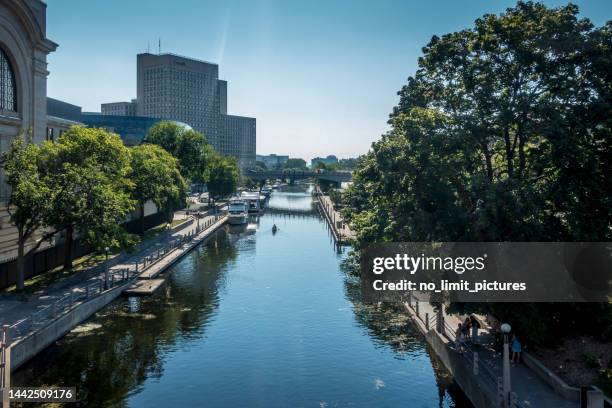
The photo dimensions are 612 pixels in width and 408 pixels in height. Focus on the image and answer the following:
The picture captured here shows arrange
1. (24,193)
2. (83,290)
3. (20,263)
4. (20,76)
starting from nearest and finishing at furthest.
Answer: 1. (24,193)
2. (20,263)
3. (83,290)
4. (20,76)

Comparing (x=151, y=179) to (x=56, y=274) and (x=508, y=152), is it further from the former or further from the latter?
(x=508, y=152)

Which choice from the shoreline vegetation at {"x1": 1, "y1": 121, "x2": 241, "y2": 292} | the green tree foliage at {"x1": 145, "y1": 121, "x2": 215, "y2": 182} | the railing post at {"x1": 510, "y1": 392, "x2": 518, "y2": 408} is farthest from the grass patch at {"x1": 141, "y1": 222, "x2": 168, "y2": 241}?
the railing post at {"x1": 510, "y1": 392, "x2": 518, "y2": 408}

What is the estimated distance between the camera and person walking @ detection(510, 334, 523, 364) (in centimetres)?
2744

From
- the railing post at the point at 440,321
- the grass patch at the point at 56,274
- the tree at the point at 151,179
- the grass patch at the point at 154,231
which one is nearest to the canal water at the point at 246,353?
the railing post at the point at 440,321

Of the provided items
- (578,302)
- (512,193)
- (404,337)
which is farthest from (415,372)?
(512,193)

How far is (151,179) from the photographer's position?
64.8 m

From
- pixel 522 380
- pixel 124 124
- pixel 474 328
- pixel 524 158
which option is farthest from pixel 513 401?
pixel 124 124

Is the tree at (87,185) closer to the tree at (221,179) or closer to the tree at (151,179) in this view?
the tree at (151,179)

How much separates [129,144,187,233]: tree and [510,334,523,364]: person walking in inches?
1700

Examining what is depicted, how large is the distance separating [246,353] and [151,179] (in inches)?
1440

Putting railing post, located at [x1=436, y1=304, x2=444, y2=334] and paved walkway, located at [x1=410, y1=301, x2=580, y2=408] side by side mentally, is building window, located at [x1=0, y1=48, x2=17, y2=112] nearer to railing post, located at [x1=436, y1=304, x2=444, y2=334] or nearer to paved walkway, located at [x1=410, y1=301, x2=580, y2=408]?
railing post, located at [x1=436, y1=304, x2=444, y2=334]

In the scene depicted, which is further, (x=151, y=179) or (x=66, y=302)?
(x=151, y=179)

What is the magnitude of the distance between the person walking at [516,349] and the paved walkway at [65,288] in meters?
27.2

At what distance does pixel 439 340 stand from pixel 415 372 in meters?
2.92
